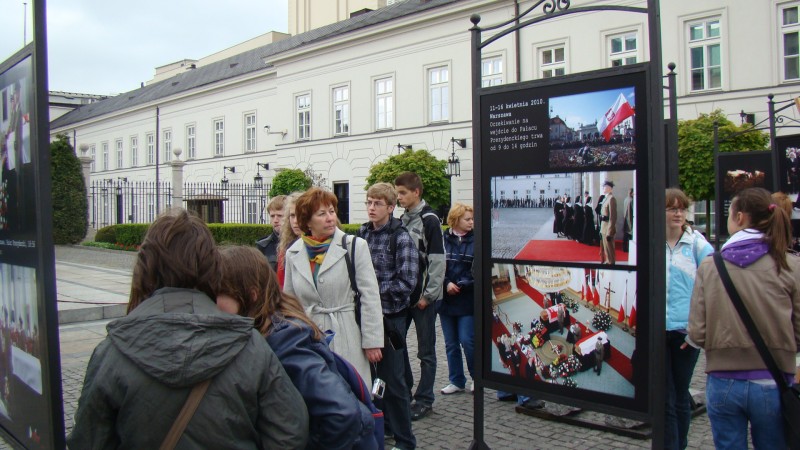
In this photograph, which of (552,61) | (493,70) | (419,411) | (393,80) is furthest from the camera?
(393,80)

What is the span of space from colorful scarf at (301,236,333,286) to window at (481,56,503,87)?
21.0 m

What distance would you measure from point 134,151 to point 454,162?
3097 cm

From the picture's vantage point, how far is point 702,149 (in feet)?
54.6

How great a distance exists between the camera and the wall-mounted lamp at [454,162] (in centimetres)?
2473

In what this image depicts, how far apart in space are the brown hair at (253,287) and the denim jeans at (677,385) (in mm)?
2696

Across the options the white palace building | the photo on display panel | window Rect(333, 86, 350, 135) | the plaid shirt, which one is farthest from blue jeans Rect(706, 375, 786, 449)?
window Rect(333, 86, 350, 135)

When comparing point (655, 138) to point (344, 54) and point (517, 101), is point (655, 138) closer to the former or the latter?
point (517, 101)

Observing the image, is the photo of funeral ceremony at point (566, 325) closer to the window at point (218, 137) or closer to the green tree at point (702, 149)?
the green tree at point (702, 149)

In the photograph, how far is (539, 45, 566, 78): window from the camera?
888 inches

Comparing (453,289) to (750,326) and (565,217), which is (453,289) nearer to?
(565,217)

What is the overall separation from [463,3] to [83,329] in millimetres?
19351

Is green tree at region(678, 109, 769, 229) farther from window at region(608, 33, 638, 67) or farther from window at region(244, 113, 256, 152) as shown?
window at region(244, 113, 256, 152)

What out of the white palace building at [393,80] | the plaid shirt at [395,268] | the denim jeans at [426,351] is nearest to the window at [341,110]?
the white palace building at [393,80]

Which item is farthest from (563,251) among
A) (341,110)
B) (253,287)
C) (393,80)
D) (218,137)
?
(218,137)
